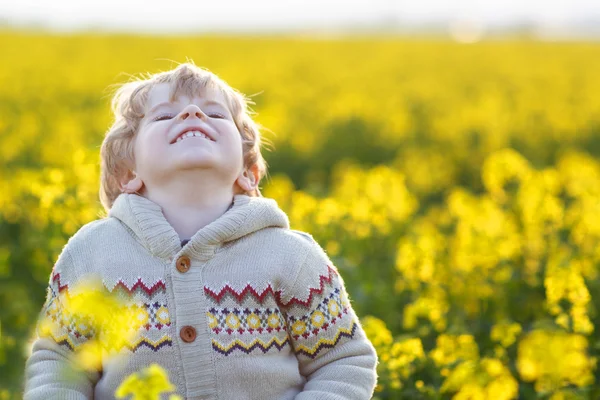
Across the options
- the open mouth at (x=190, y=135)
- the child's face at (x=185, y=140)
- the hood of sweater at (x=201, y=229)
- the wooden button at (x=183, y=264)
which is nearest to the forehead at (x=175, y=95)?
the child's face at (x=185, y=140)

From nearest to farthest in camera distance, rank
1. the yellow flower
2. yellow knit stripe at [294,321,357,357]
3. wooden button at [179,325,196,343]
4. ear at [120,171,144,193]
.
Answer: the yellow flower → wooden button at [179,325,196,343] → yellow knit stripe at [294,321,357,357] → ear at [120,171,144,193]

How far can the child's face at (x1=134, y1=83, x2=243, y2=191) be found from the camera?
230 cm

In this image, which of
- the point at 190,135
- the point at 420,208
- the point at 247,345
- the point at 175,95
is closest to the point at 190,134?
the point at 190,135

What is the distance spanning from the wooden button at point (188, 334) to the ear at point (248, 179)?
1.56 feet

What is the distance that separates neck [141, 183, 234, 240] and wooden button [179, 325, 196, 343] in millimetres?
251

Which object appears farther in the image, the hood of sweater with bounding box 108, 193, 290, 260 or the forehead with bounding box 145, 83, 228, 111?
the forehead with bounding box 145, 83, 228, 111

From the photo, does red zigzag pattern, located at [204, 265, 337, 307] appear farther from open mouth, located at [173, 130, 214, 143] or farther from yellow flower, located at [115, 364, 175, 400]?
yellow flower, located at [115, 364, 175, 400]

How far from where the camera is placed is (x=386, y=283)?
4602 mm

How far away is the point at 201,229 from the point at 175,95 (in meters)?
0.37

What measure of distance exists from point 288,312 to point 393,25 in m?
94.7

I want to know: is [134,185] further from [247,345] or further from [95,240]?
[247,345]

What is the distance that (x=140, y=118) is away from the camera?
250cm

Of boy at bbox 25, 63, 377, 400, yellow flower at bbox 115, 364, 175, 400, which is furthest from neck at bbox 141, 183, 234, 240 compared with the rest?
yellow flower at bbox 115, 364, 175, 400

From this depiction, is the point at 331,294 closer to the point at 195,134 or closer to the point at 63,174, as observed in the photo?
the point at 195,134
